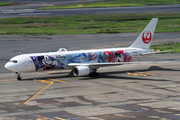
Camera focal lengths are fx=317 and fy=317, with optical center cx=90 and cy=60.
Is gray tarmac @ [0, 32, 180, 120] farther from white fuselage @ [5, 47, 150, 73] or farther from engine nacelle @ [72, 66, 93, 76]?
white fuselage @ [5, 47, 150, 73]

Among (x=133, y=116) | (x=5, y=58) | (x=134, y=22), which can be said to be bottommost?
(x=133, y=116)

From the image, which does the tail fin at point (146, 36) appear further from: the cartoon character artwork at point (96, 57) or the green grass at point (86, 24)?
the green grass at point (86, 24)

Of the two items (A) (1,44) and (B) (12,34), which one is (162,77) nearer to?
(A) (1,44)

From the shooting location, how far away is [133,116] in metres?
30.7

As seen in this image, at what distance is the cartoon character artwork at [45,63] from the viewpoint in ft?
164

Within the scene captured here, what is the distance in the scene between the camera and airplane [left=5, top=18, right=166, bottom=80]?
162 ft

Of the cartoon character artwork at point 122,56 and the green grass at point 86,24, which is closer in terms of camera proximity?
the cartoon character artwork at point 122,56

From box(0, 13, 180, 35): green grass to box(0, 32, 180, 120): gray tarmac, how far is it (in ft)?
145

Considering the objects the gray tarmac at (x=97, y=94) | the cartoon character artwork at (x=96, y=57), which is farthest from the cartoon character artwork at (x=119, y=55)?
the cartoon character artwork at (x=96, y=57)

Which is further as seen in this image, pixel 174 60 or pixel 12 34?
pixel 12 34

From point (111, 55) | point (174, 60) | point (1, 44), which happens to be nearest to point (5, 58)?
point (1, 44)

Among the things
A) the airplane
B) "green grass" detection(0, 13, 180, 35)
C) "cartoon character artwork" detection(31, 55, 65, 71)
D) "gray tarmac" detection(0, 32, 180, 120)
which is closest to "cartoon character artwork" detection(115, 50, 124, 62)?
the airplane

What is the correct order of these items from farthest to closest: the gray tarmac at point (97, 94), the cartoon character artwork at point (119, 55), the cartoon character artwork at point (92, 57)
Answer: the cartoon character artwork at point (119, 55) < the cartoon character artwork at point (92, 57) < the gray tarmac at point (97, 94)

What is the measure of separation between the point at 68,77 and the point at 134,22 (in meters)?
83.1
